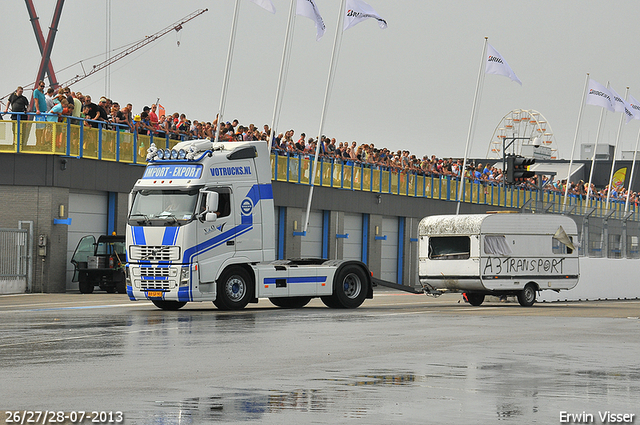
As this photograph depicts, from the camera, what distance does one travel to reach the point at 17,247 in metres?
33.3

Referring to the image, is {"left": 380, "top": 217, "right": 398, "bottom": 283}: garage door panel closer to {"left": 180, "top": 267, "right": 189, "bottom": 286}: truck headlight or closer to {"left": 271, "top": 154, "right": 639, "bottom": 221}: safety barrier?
{"left": 271, "top": 154, "right": 639, "bottom": 221}: safety barrier

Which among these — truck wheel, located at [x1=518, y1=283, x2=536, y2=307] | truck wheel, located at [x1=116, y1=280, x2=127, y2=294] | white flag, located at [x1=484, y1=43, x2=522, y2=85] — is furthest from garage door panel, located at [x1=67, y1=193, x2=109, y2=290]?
white flag, located at [x1=484, y1=43, x2=522, y2=85]

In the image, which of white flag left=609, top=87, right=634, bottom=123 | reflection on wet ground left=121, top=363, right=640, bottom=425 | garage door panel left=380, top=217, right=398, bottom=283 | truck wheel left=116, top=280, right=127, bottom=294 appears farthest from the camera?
white flag left=609, top=87, right=634, bottom=123

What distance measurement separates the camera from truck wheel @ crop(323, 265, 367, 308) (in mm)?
26219

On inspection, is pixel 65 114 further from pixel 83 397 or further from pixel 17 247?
pixel 83 397

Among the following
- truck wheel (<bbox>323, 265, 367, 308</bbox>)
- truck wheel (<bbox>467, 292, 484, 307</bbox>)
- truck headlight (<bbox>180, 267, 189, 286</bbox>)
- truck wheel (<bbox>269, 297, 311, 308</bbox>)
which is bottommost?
truck wheel (<bbox>467, 292, 484, 307</bbox>)

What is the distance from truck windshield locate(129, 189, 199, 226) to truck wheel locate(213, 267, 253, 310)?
5.67 feet

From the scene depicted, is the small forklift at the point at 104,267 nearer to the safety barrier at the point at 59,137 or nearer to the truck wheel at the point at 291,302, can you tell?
the safety barrier at the point at 59,137

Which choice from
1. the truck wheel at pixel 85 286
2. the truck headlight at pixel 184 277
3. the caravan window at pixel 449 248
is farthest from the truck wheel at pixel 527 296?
the truck wheel at pixel 85 286

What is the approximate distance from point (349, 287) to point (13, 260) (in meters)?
12.2

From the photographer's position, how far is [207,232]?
23.6 meters

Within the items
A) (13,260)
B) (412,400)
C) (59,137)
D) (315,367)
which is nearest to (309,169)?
(59,137)

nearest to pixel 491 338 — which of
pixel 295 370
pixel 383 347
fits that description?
pixel 383 347

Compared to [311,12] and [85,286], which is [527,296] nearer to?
[85,286]
